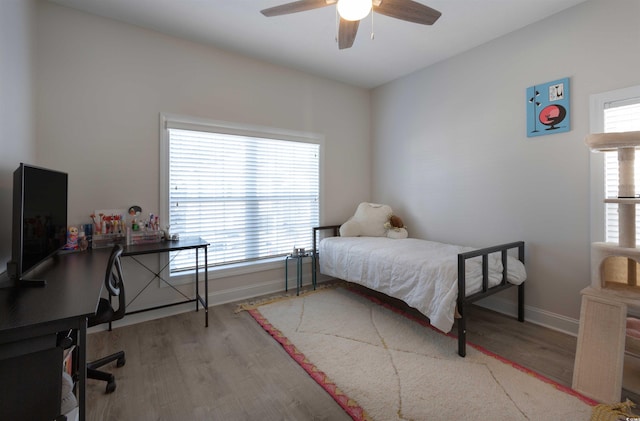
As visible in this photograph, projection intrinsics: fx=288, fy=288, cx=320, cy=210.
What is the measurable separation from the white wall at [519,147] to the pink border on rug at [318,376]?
2022 millimetres

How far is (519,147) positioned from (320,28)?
2140 mm

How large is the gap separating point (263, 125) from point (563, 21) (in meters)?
2.88

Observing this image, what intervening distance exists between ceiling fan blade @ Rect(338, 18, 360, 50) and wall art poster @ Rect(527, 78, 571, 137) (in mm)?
1753

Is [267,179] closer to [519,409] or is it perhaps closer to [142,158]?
[142,158]

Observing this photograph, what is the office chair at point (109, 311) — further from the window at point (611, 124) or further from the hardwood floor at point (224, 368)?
the window at point (611, 124)

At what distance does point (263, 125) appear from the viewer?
3301mm

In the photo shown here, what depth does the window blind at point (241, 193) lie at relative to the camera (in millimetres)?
2891

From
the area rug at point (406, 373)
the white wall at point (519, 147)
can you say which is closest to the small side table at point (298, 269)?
the area rug at point (406, 373)

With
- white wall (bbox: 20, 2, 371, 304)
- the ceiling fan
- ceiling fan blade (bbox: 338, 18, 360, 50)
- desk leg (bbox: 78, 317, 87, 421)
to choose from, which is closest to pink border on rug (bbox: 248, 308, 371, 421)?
white wall (bbox: 20, 2, 371, 304)

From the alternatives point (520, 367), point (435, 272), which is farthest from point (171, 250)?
point (520, 367)

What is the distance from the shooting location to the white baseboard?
2391 mm

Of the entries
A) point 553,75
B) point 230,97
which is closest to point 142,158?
point 230,97

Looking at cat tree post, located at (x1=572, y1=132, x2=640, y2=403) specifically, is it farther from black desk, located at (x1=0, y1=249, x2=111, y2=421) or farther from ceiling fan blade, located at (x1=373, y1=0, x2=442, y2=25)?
black desk, located at (x1=0, y1=249, x2=111, y2=421)

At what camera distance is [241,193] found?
10.6 feet
